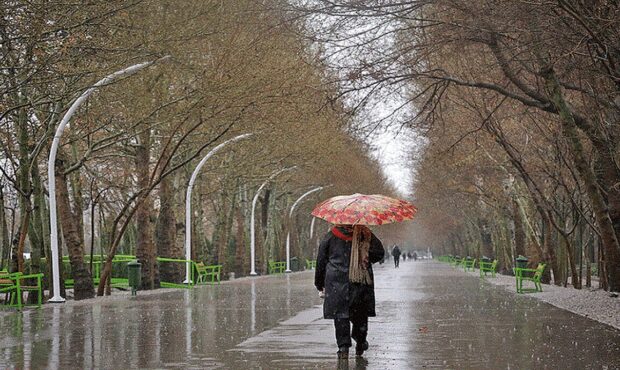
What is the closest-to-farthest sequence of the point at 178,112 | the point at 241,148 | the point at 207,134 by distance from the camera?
the point at 178,112 < the point at 207,134 < the point at 241,148

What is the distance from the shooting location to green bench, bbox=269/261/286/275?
59500 millimetres

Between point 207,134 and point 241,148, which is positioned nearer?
point 207,134

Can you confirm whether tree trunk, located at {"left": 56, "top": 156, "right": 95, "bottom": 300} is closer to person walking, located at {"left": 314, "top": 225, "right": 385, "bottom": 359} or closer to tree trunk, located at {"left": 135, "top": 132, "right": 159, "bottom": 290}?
tree trunk, located at {"left": 135, "top": 132, "right": 159, "bottom": 290}

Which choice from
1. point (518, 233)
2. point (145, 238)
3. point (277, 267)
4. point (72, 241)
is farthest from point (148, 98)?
point (277, 267)

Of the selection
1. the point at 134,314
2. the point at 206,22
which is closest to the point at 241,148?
the point at 206,22

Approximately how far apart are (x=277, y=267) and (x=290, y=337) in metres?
47.8

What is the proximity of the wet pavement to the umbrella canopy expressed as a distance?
161 cm

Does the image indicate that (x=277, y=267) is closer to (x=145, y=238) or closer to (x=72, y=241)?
(x=145, y=238)

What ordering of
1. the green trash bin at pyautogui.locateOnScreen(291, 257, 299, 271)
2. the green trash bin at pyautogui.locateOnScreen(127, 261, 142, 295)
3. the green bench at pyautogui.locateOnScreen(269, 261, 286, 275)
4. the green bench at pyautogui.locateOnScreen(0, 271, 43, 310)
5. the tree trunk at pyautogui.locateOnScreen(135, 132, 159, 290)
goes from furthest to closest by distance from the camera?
the green trash bin at pyautogui.locateOnScreen(291, 257, 299, 271) < the green bench at pyautogui.locateOnScreen(269, 261, 286, 275) < the tree trunk at pyautogui.locateOnScreen(135, 132, 159, 290) < the green trash bin at pyautogui.locateOnScreen(127, 261, 142, 295) < the green bench at pyautogui.locateOnScreen(0, 271, 43, 310)

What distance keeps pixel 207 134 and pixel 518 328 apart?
22.1 metres

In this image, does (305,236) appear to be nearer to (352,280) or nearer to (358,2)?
(358,2)

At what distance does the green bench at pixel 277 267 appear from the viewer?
59.5 m

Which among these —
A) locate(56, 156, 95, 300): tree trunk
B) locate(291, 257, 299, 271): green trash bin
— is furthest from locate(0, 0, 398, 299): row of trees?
locate(291, 257, 299, 271): green trash bin

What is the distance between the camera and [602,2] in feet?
56.1
